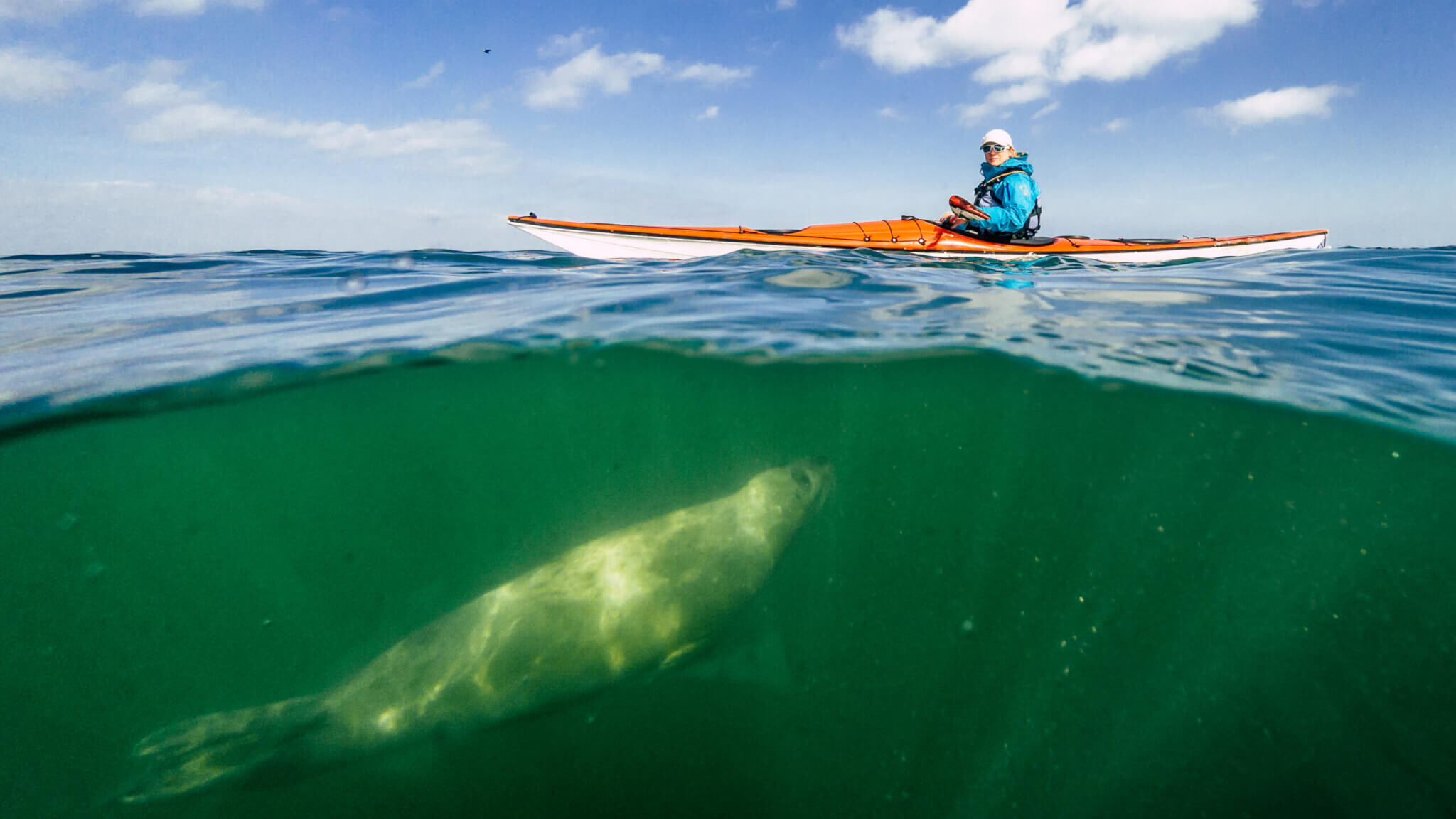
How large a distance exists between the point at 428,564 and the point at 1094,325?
22.8ft

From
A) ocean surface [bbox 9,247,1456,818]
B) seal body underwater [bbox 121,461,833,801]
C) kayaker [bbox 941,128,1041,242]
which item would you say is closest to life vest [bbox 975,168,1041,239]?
kayaker [bbox 941,128,1041,242]

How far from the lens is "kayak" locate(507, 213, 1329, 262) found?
1168cm

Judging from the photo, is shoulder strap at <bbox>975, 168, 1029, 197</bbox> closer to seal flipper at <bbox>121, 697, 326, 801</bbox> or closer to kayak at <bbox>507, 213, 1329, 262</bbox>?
kayak at <bbox>507, 213, 1329, 262</bbox>

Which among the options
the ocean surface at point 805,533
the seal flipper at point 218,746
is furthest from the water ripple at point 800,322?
the seal flipper at point 218,746

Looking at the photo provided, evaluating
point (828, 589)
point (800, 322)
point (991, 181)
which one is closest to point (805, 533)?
point (828, 589)

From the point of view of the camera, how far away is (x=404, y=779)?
371 cm

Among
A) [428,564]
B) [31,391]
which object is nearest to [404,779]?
[428,564]

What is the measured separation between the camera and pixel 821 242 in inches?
454

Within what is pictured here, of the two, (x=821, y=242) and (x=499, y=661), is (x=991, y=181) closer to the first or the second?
(x=821, y=242)

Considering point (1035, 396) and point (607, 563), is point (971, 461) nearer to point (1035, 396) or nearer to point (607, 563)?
point (1035, 396)

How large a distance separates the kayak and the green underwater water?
6.27 metres

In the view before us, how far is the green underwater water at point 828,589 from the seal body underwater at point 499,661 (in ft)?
0.55

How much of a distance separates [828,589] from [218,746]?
4.21 metres

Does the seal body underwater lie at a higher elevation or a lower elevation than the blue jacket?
lower
